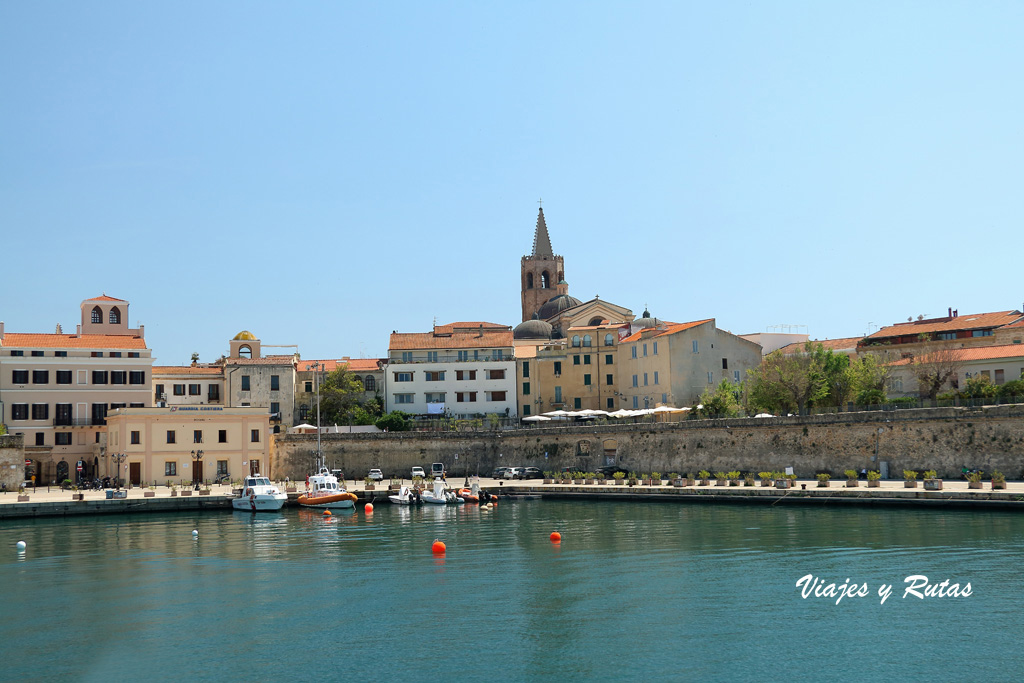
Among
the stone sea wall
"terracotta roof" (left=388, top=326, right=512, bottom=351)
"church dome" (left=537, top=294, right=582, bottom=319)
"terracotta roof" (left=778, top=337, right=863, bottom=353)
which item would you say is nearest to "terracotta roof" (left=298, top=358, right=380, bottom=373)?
"terracotta roof" (left=388, top=326, right=512, bottom=351)

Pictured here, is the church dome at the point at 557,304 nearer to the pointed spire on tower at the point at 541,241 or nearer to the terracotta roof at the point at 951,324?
the pointed spire on tower at the point at 541,241

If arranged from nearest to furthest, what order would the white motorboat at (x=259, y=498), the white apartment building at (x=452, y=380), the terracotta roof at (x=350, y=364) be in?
the white motorboat at (x=259, y=498)
the white apartment building at (x=452, y=380)
the terracotta roof at (x=350, y=364)

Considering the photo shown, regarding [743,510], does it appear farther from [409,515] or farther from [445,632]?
[445,632]

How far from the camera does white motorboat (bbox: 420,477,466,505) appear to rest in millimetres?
63938

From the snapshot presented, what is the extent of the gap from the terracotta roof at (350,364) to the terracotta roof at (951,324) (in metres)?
49.0

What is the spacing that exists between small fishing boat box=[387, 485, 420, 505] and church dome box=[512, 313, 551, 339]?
1839 inches

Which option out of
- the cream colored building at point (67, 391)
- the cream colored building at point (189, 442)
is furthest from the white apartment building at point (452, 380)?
the cream colored building at point (67, 391)

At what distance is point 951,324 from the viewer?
92.9 m

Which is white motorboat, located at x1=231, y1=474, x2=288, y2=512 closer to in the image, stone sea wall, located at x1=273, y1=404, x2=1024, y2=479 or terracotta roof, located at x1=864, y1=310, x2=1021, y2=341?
stone sea wall, located at x1=273, y1=404, x2=1024, y2=479

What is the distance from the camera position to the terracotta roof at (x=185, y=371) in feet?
300

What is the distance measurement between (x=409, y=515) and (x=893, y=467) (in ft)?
98.3

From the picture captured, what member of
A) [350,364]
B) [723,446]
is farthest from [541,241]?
[723,446]

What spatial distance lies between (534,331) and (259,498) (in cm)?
5452

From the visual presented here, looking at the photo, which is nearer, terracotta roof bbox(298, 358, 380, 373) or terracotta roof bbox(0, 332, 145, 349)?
terracotta roof bbox(0, 332, 145, 349)
